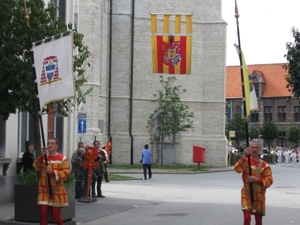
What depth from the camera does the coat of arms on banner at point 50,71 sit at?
12977 mm

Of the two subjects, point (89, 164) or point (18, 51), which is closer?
point (18, 51)

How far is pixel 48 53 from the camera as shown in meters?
13.2

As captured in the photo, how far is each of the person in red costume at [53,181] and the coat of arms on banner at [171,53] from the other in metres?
28.3

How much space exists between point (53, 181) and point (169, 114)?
1408 inches

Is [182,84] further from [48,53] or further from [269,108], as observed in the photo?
[269,108]

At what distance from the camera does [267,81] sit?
10525 centimetres

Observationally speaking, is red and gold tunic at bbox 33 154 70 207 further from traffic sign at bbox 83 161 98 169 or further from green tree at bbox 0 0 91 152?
traffic sign at bbox 83 161 98 169

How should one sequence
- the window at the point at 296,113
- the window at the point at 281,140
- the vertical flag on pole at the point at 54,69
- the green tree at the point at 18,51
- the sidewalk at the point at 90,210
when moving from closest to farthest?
the vertical flag on pole at the point at 54,69 → the green tree at the point at 18,51 → the sidewalk at the point at 90,210 → the window at the point at 281,140 → the window at the point at 296,113

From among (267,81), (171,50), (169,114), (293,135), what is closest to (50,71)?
(171,50)

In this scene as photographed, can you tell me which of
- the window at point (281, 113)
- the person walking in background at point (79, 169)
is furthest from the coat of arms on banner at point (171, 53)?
the window at point (281, 113)

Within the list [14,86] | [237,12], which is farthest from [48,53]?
[237,12]

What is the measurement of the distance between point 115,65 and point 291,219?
1353 inches

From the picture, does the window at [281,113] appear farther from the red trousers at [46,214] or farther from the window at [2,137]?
the red trousers at [46,214]

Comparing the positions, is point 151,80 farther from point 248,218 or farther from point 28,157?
point 248,218
